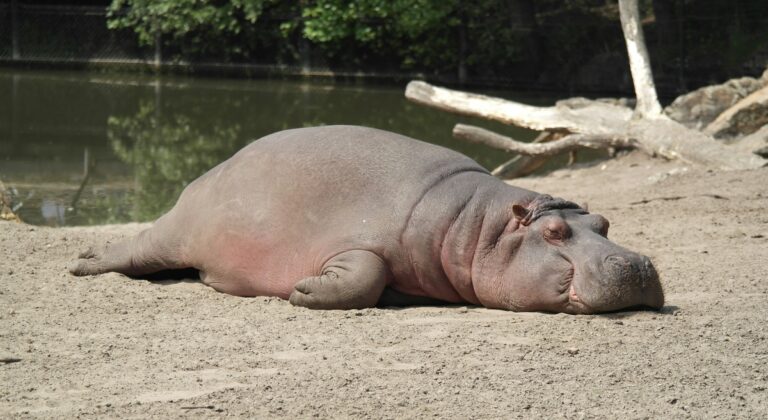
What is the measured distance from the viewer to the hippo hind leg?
621cm

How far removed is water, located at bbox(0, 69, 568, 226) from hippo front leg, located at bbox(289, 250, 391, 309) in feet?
16.0

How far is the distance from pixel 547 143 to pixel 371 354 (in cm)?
699

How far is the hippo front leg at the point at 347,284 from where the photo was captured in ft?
17.5

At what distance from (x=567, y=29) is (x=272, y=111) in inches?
274

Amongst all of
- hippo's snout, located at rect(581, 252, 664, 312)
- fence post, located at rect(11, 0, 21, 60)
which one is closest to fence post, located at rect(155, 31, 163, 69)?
fence post, located at rect(11, 0, 21, 60)

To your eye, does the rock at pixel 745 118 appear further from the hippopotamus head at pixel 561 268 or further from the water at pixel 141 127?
the hippopotamus head at pixel 561 268

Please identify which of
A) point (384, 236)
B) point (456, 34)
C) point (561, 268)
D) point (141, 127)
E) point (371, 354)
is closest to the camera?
point (371, 354)

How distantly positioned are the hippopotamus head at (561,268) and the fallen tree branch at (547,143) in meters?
5.37

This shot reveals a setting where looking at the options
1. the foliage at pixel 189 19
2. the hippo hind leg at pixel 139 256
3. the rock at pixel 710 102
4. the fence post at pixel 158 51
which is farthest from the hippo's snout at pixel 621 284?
the fence post at pixel 158 51

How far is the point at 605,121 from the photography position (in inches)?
438

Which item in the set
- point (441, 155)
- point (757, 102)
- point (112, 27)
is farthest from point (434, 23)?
point (441, 155)

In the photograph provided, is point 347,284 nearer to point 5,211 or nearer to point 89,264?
point 89,264

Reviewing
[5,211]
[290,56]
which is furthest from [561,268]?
[290,56]

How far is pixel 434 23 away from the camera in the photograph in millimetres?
22406
